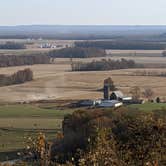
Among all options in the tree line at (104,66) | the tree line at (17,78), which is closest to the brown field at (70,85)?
the tree line at (17,78)

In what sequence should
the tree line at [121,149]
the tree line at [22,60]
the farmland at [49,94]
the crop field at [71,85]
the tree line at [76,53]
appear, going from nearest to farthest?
the tree line at [121,149]
the farmland at [49,94]
the crop field at [71,85]
the tree line at [22,60]
the tree line at [76,53]

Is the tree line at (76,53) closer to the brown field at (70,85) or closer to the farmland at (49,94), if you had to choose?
the farmland at (49,94)

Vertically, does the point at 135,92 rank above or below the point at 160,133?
below

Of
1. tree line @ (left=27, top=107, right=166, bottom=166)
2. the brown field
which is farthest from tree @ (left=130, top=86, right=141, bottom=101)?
tree line @ (left=27, top=107, right=166, bottom=166)

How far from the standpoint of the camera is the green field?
2202 cm

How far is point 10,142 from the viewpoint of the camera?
73.6 feet

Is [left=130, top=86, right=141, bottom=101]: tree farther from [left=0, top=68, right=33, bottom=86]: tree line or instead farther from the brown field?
[left=0, top=68, right=33, bottom=86]: tree line

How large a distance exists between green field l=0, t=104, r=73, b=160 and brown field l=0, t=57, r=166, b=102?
596 centimetres

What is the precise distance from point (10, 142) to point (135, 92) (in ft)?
64.2

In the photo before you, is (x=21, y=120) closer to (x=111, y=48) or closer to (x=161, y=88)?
(x=161, y=88)

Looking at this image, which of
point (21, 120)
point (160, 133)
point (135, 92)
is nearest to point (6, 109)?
point (21, 120)

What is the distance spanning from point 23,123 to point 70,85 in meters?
21.7

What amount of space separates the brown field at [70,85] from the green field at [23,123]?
5.96 metres

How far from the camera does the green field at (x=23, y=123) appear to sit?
2202cm
